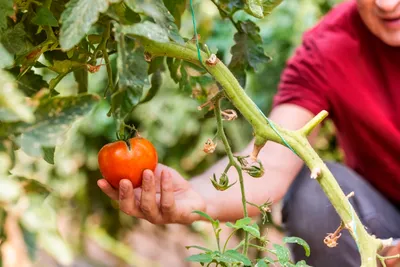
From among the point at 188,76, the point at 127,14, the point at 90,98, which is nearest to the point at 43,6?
the point at 127,14

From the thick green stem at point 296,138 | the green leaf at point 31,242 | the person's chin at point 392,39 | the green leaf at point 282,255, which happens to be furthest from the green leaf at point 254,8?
the person's chin at point 392,39

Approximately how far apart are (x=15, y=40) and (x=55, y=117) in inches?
9.8

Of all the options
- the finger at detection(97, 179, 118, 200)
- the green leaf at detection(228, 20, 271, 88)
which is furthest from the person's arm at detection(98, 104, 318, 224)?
the green leaf at detection(228, 20, 271, 88)

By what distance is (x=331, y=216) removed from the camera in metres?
1.65

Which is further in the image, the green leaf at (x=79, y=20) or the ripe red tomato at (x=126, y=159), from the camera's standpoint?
the ripe red tomato at (x=126, y=159)

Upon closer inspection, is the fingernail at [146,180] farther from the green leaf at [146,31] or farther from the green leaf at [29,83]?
the green leaf at [146,31]

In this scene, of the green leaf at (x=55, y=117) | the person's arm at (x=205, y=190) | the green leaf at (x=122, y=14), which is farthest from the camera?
the person's arm at (x=205, y=190)

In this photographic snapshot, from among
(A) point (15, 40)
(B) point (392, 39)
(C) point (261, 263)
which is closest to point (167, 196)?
(C) point (261, 263)

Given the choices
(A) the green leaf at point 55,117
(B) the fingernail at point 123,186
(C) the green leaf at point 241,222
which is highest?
(A) the green leaf at point 55,117

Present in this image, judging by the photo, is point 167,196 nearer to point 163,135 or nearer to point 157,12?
point 157,12

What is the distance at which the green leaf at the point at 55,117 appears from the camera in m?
0.66

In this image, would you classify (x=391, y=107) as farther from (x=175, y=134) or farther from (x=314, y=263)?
(x=175, y=134)

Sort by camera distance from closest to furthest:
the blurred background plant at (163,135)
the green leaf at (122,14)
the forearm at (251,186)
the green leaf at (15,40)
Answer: the green leaf at (122,14) < the green leaf at (15,40) < the forearm at (251,186) < the blurred background plant at (163,135)

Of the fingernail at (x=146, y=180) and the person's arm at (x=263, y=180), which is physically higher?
the fingernail at (x=146, y=180)
